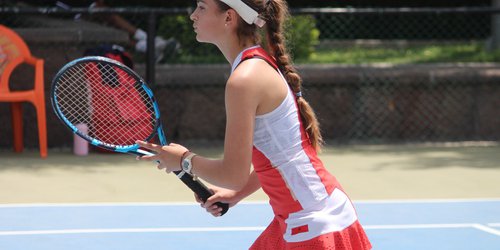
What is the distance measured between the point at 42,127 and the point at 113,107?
2905mm

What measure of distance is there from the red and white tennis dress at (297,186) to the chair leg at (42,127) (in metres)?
5.55

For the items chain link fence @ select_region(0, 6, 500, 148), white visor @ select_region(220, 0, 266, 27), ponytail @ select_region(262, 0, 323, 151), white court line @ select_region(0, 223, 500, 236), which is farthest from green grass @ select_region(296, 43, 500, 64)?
white visor @ select_region(220, 0, 266, 27)

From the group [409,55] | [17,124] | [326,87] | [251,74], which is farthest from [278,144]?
[409,55]

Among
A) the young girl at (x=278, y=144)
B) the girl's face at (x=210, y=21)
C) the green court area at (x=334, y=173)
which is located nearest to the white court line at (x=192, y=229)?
the green court area at (x=334, y=173)

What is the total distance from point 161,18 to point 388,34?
11.2 ft

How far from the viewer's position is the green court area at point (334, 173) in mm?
7188

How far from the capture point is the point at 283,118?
321 centimetres

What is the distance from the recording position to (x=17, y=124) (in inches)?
351

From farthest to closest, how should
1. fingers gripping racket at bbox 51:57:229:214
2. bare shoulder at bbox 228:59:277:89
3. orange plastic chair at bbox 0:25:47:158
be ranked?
orange plastic chair at bbox 0:25:47:158, fingers gripping racket at bbox 51:57:229:214, bare shoulder at bbox 228:59:277:89

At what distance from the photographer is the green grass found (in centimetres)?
1162

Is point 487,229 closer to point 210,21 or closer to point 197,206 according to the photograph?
point 197,206

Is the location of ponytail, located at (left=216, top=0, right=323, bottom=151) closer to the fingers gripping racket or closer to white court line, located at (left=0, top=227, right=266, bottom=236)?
the fingers gripping racket

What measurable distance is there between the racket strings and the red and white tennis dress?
647 millimetres

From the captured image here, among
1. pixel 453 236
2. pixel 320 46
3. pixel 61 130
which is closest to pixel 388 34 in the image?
pixel 320 46
